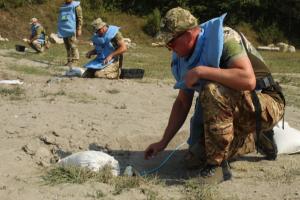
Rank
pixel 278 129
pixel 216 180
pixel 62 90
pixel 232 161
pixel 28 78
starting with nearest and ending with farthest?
1. pixel 216 180
2. pixel 232 161
3. pixel 278 129
4. pixel 62 90
5. pixel 28 78

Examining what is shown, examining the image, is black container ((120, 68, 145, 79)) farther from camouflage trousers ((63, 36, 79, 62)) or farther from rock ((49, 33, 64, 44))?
rock ((49, 33, 64, 44))

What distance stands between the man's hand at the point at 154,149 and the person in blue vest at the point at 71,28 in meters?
7.79

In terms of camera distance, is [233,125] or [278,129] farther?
[278,129]

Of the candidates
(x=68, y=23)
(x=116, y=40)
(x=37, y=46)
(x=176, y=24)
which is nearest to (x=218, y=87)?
(x=176, y=24)

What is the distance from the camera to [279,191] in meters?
3.85

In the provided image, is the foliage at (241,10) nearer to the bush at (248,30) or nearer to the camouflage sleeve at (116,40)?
the bush at (248,30)

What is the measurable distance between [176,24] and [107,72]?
5.50 meters

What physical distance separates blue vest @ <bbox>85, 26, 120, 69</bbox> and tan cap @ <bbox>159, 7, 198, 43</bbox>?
210 inches

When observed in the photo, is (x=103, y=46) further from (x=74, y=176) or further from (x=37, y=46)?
(x=37, y=46)

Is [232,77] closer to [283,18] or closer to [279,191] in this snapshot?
[279,191]

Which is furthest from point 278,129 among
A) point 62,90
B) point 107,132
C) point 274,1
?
point 274,1

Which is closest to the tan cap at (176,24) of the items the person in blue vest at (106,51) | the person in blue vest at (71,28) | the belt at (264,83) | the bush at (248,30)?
the belt at (264,83)

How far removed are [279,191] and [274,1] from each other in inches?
960

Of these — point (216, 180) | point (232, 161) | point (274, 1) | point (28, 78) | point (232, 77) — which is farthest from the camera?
point (274, 1)
